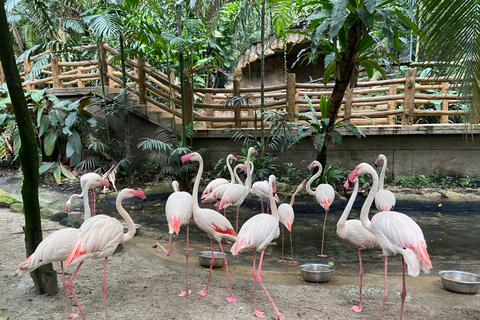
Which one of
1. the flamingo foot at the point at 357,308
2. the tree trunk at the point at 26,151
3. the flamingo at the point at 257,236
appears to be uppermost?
the tree trunk at the point at 26,151

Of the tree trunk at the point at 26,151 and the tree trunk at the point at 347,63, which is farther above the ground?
the tree trunk at the point at 347,63

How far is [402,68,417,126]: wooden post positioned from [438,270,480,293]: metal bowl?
19.0 ft

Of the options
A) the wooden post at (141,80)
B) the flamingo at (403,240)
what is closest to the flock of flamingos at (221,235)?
the flamingo at (403,240)

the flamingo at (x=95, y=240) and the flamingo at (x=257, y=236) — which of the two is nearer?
the flamingo at (x=95, y=240)

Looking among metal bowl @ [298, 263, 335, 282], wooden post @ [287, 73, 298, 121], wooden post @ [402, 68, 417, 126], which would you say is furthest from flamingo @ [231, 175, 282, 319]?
wooden post @ [402, 68, 417, 126]

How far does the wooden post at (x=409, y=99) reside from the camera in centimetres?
888

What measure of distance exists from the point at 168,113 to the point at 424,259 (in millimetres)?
8013

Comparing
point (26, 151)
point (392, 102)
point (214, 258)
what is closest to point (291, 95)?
point (392, 102)

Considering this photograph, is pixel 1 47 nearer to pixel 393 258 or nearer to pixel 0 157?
pixel 393 258

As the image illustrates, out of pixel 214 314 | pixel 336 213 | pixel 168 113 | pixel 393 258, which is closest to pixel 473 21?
pixel 214 314

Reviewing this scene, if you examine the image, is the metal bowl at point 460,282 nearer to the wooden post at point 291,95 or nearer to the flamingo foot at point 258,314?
the flamingo foot at point 258,314

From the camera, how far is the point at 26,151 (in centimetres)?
302

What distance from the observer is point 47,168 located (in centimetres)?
847

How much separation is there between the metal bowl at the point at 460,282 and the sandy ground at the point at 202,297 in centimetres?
8
